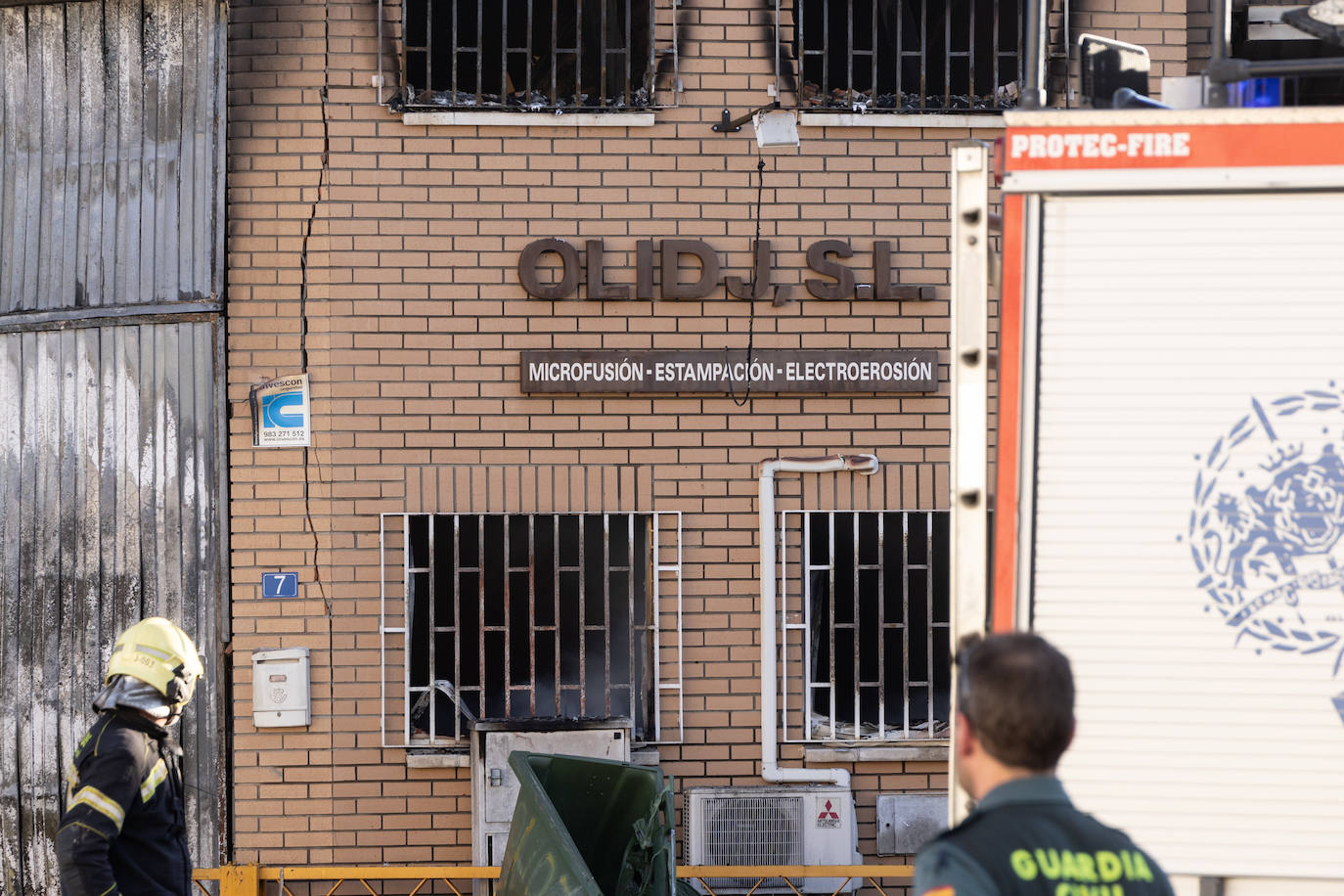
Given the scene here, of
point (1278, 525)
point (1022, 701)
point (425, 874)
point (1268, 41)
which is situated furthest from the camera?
point (1268, 41)

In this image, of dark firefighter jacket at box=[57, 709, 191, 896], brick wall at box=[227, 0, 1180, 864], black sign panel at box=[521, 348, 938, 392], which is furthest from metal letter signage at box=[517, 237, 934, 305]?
dark firefighter jacket at box=[57, 709, 191, 896]

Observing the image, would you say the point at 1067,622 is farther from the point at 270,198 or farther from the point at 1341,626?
the point at 270,198

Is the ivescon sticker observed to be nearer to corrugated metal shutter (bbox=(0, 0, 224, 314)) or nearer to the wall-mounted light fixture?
corrugated metal shutter (bbox=(0, 0, 224, 314))

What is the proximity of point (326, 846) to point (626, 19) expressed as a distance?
15.0ft

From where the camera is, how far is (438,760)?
6551mm

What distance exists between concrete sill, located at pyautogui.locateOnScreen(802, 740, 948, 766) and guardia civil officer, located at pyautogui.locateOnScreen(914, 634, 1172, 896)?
4.32 metres

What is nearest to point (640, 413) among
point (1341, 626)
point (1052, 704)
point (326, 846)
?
point (326, 846)

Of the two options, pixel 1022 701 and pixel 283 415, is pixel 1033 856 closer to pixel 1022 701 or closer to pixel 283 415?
pixel 1022 701

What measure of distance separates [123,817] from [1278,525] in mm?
3500

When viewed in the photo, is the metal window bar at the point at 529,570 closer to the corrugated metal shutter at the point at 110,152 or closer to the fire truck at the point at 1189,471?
the corrugated metal shutter at the point at 110,152

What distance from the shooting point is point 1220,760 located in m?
3.19

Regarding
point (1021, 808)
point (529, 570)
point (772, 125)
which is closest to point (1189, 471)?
point (1021, 808)

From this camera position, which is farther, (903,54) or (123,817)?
(903,54)

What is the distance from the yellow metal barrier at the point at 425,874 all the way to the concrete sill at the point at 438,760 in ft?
1.61
